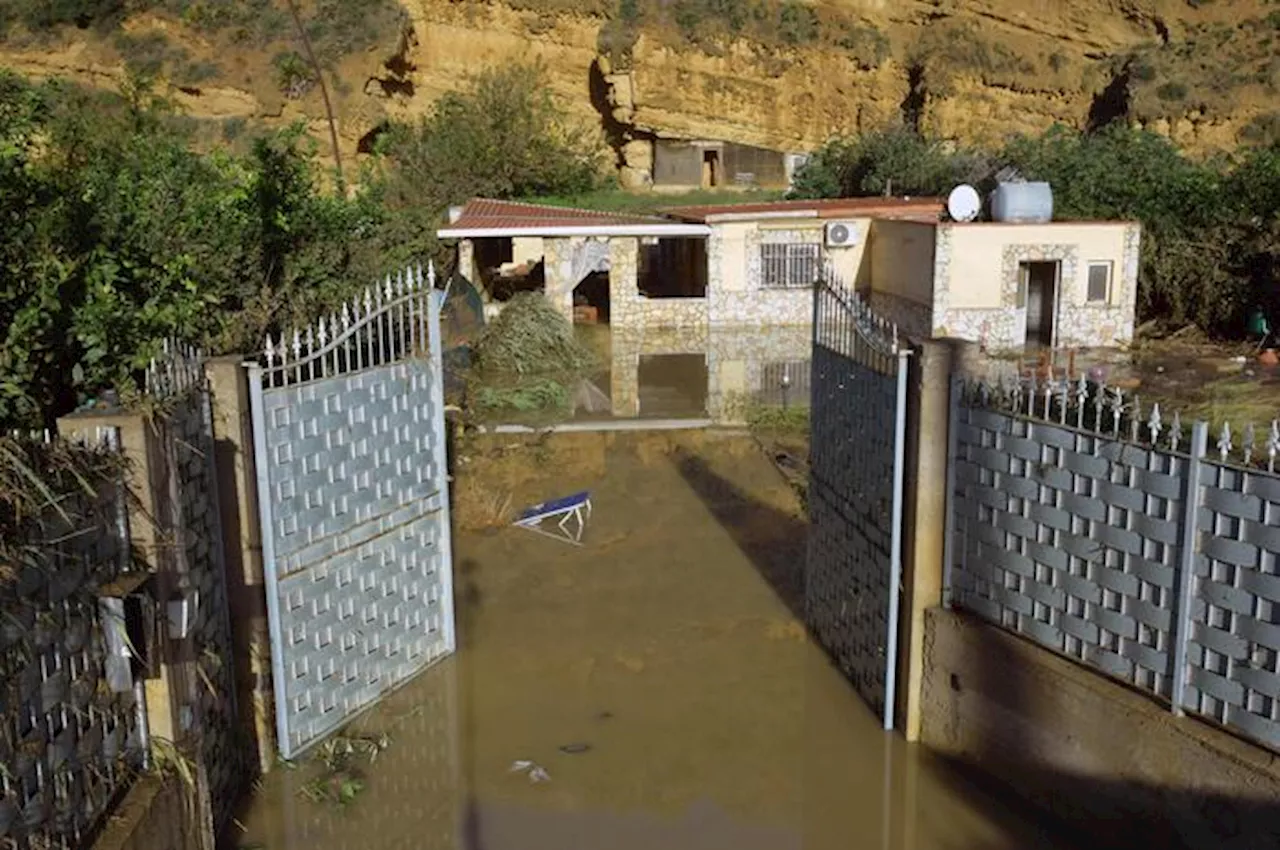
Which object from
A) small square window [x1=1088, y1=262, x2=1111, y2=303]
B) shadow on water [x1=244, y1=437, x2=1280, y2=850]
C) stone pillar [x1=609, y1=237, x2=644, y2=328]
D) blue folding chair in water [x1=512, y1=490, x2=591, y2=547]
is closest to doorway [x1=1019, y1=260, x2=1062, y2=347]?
small square window [x1=1088, y1=262, x2=1111, y2=303]

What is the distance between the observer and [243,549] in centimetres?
582

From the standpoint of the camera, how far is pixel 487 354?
61.4ft

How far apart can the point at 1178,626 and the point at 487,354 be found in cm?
1510

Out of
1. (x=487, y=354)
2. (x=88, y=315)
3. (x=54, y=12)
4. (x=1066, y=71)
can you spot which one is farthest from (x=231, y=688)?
(x=1066, y=71)

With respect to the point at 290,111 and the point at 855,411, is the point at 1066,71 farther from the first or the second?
the point at 855,411

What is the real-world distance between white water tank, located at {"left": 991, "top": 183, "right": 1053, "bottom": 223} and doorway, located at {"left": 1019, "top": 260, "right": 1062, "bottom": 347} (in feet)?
3.10

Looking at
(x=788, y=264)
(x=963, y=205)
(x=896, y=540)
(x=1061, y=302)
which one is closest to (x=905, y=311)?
(x=963, y=205)

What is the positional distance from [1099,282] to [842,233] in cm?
541

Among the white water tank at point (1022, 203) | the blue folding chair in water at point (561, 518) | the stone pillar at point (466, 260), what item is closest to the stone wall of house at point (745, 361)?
the white water tank at point (1022, 203)

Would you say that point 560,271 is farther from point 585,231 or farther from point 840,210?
point 840,210

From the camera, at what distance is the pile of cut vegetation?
15.9 meters

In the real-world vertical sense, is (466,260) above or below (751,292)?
above

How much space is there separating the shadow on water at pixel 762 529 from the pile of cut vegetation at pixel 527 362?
4179 millimetres

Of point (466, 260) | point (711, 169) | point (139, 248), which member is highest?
point (711, 169)
